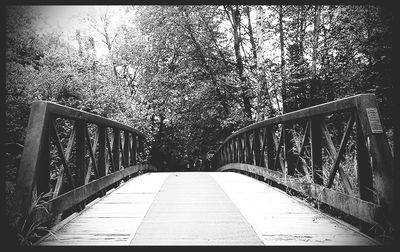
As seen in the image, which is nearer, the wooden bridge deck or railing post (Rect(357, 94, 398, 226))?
railing post (Rect(357, 94, 398, 226))

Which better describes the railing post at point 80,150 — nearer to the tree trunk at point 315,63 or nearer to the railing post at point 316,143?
the railing post at point 316,143

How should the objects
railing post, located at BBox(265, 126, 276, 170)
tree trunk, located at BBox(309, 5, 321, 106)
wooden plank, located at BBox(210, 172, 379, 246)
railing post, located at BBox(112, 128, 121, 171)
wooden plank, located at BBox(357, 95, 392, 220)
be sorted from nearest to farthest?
wooden plank, located at BBox(357, 95, 392, 220), wooden plank, located at BBox(210, 172, 379, 246), railing post, located at BBox(112, 128, 121, 171), railing post, located at BBox(265, 126, 276, 170), tree trunk, located at BBox(309, 5, 321, 106)

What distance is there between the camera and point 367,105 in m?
2.86

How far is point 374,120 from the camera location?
9.16ft

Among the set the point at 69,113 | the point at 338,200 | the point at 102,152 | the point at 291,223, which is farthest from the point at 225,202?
the point at 69,113

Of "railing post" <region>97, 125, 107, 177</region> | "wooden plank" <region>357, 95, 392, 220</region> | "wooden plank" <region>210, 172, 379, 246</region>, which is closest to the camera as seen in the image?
"wooden plank" <region>357, 95, 392, 220</region>

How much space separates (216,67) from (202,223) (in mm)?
14573

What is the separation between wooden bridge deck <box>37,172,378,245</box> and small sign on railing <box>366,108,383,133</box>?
0.89 meters

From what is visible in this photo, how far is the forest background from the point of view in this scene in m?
10.1

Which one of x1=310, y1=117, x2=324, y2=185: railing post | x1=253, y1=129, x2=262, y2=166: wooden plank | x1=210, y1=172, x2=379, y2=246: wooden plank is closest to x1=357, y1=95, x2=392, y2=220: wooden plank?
x1=210, y1=172, x2=379, y2=246: wooden plank

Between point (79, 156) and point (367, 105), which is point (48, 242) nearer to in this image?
point (79, 156)

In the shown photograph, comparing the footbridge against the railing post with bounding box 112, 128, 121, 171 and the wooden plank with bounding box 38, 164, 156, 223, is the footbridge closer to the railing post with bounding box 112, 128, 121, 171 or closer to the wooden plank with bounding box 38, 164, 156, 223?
the wooden plank with bounding box 38, 164, 156, 223

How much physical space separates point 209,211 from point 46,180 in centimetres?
183

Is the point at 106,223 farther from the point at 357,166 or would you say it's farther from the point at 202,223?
the point at 357,166
